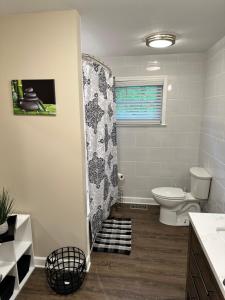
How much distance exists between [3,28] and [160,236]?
8.88 ft

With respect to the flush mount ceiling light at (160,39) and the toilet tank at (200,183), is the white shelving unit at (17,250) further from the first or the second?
the flush mount ceiling light at (160,39)

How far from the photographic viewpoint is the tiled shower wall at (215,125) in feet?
7.58

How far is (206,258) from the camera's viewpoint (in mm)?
1187

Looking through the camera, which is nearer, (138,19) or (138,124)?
(138,19)

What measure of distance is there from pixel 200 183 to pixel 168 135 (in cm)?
86

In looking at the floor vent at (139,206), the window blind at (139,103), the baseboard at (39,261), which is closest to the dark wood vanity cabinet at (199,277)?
the baseboard at (39,261)

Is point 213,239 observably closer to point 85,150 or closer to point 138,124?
point 85,150

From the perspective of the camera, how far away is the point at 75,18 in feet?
5.49

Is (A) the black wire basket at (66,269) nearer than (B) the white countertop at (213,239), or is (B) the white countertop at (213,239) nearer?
(B) the white countertop at (213,239)

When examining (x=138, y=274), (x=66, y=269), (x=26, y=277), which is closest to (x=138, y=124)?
(x=138, y=274)

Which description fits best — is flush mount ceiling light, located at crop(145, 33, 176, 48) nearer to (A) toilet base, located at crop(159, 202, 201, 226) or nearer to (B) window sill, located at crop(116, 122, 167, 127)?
(B) window sill, located at crop(116, 122, 167, 127)

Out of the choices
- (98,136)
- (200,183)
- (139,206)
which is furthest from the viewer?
(139,206)

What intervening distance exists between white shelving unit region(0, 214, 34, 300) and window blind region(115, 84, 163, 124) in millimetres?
1994

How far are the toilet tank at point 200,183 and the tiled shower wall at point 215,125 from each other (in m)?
0.07
